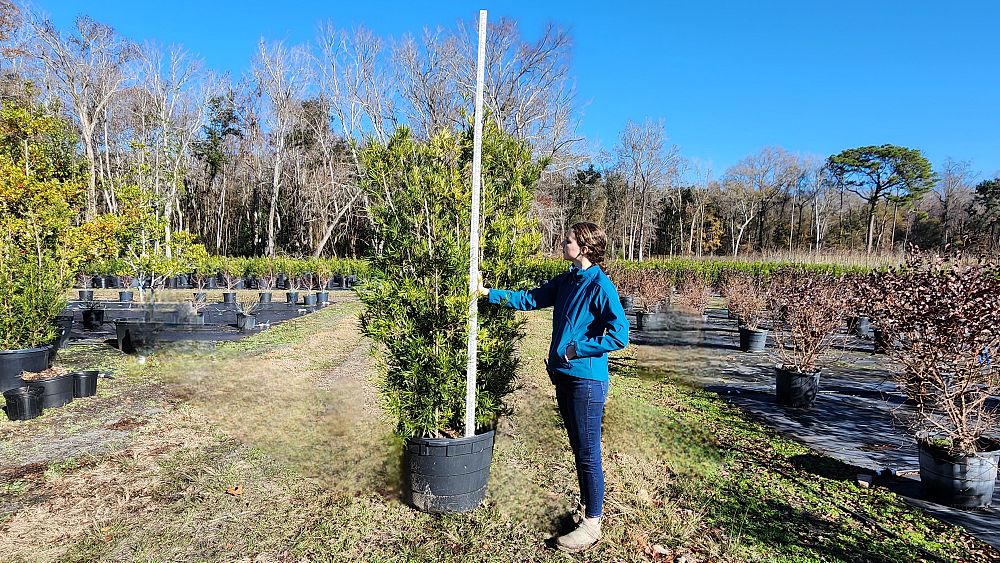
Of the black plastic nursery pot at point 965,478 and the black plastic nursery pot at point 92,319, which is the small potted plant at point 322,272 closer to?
the black plastic nursery pot at point 92,319

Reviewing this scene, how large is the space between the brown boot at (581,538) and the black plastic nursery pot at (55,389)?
531 centimetres

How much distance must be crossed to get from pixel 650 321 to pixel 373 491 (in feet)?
32.2

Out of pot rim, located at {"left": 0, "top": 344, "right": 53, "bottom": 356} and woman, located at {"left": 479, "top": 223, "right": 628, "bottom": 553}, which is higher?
woman, located at {"left": 479, "top": 223, "right": 628, "bottom": 553}

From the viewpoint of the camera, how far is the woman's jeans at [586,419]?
99.6 inches

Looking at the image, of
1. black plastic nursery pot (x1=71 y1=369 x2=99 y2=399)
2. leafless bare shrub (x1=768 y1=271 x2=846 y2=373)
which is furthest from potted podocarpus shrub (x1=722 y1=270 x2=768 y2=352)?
black plastic nursery pot (x1=71 y1=369 x2=99 y2=399)

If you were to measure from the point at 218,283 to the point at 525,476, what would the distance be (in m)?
22.8

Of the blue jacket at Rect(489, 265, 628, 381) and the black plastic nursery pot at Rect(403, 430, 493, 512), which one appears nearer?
the blue jacket at Rect(489, 265, 628, 381)

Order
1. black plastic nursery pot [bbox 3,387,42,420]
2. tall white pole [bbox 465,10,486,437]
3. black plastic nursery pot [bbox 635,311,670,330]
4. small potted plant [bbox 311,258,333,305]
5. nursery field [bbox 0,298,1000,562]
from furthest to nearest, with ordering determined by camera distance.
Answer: small potted plant [bbox 311,258,333,305] < black plastic nursery pot [bbox 635,311,670,330] < black plastic nursery pot [bbox 3,387,42,420] < tall white pole [bbox 465,10,486,437] < nursery field [bbox 0,298,1000,562]

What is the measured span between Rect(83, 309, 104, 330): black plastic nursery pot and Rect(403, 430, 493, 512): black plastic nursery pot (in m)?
10.2

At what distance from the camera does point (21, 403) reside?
4.72 meters

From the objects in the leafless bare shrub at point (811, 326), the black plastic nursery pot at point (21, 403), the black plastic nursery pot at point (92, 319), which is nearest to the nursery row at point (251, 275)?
the black plastic nursery pot at point (92, 319)

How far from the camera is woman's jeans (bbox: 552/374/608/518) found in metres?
2.53

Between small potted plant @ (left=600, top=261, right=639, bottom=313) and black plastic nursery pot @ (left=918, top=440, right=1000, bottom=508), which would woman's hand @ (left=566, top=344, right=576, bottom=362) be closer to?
black plastic nursery pot @ (left=918, top=440, right=1000, bottom=508)

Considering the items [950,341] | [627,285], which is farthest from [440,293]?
[627,285]
